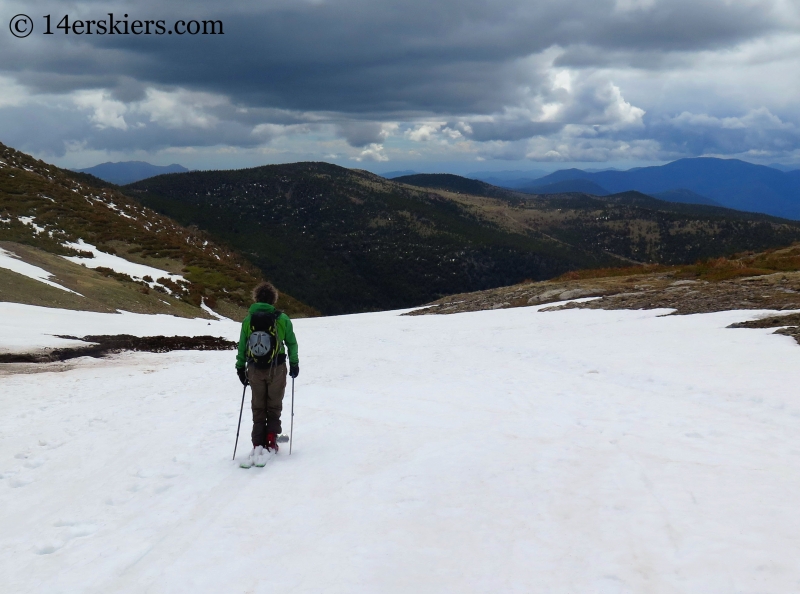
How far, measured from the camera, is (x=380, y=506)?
606 cm

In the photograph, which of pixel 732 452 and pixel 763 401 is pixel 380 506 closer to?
pixel 732 452

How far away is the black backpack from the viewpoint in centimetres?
754

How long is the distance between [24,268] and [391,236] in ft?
405

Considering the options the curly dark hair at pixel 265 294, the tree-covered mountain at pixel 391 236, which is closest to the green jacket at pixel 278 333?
the curly dark hair at pixel 265 294

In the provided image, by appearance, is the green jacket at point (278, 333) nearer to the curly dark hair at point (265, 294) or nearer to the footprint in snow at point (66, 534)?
the curly dark hair at point (265, 294)

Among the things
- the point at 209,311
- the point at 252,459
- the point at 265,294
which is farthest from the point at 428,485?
the point at 209,311

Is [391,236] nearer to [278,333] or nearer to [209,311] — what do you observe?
[209,311]

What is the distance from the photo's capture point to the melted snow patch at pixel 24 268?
26.5 m

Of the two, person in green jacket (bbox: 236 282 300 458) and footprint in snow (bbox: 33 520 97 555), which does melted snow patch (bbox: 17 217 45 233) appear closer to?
person in green jacket (bbox: 236 282 300 458)

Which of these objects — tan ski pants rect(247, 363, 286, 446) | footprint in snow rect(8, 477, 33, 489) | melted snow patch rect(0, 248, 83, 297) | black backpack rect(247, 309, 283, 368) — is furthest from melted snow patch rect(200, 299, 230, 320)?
black backpack rect(247, 309, 283, 368)

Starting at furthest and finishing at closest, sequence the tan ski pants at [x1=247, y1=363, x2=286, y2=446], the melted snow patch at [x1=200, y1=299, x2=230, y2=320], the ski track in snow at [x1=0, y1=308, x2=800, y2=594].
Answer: the melted snow patch at [x1=200, y1=299, x2=230, y2=320], the tan ski pants at [x1=247, y1=363, x2=286, y2=446], the ski track in snow at [x1=0, y1=308, x2=800, y2=594]

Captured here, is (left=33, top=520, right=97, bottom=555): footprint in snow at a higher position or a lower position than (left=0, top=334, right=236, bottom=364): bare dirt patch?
lower

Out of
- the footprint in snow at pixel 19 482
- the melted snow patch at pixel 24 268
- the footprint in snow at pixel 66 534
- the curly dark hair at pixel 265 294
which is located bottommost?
the footprint in snow at pixel 19 482

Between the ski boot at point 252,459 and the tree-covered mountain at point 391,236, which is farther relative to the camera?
the tree-covered mountain at point 391,236
